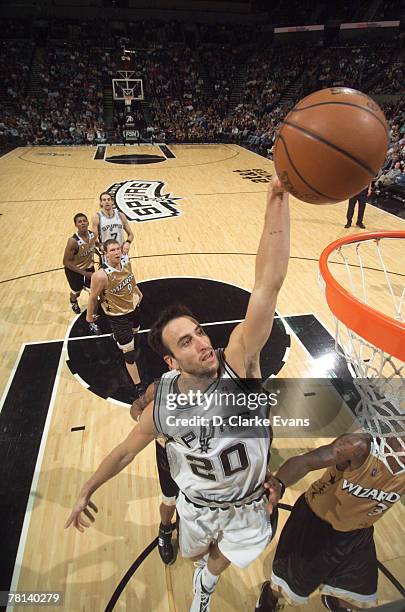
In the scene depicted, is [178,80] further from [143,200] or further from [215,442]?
[215,442]

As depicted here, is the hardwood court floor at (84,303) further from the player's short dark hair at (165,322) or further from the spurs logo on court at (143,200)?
the player's short dark hair at (165,322)

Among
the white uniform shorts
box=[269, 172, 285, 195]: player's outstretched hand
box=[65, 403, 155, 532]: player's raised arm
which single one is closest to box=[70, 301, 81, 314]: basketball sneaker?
box=[65, 403, 155, 532]: player's raised arm

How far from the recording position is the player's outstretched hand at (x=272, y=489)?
1.76m

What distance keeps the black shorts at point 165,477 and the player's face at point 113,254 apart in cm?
190

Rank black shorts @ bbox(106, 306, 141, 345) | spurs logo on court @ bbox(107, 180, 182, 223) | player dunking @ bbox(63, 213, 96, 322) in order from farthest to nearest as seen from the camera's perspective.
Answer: spurs logo on court @ bbox(107, 180, 182, 223) < player dunking @ bbox(63, 213, 96, 322) < black shorts @ bbox(106, 306, 141, 345)

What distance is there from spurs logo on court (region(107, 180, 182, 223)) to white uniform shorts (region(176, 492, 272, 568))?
304 inches

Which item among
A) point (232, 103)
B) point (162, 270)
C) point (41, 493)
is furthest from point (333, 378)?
point (232, 103)

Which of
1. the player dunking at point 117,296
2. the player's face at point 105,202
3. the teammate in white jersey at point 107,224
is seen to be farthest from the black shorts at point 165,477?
the player's face at point 105,202

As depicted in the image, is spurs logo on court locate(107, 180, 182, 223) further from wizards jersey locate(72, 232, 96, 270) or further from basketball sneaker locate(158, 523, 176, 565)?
basketball sneaker locate(158, 523, 176, 565)

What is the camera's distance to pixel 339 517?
5.90 feet

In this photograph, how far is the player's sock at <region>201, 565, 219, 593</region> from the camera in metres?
2.00

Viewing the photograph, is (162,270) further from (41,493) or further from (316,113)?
(316,113)

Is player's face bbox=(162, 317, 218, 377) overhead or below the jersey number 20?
overhead

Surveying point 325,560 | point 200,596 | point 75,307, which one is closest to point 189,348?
point 325,560
